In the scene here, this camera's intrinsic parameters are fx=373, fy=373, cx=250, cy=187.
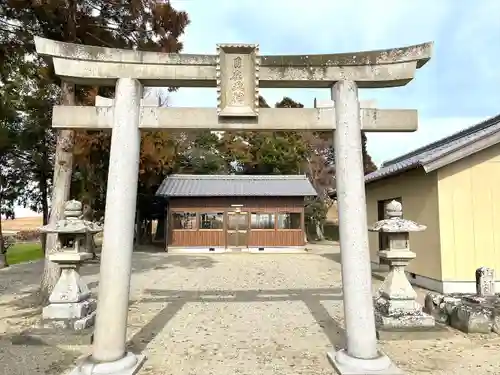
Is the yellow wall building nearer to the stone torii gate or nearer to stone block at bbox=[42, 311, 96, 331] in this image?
the stone torii gate

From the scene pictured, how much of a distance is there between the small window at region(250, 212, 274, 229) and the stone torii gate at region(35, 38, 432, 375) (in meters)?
18.6

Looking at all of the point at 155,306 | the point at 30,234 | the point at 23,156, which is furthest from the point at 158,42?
the point at 30,234

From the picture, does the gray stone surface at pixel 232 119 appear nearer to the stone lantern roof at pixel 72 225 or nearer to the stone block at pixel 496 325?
the stone lantern roof at pixel 72 225

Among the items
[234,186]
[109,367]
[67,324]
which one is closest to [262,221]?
[234,186]

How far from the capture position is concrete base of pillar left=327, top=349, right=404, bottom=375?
4.15 meters

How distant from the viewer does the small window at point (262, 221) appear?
76.7 ft

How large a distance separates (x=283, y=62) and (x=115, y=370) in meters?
4.24

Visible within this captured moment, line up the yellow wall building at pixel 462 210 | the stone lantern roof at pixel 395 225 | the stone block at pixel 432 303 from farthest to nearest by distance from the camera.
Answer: the yellow wall building at pixel 462 210, the stone block at pixel 432 303, the stone lantern roof at pixel 395 225

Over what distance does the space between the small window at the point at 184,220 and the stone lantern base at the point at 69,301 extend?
16733 millimetres

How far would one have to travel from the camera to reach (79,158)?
52.6ft

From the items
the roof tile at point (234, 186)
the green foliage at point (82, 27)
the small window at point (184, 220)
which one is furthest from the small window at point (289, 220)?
the green foliage at point (82, 27)

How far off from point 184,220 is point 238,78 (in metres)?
19.2

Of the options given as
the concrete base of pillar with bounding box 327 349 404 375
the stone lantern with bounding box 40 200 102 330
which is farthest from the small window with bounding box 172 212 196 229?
the concrete base of pillar with bounding box 327 349 404 375

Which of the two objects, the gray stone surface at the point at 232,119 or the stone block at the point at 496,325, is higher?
the gray stone surface at the point at 232,119
